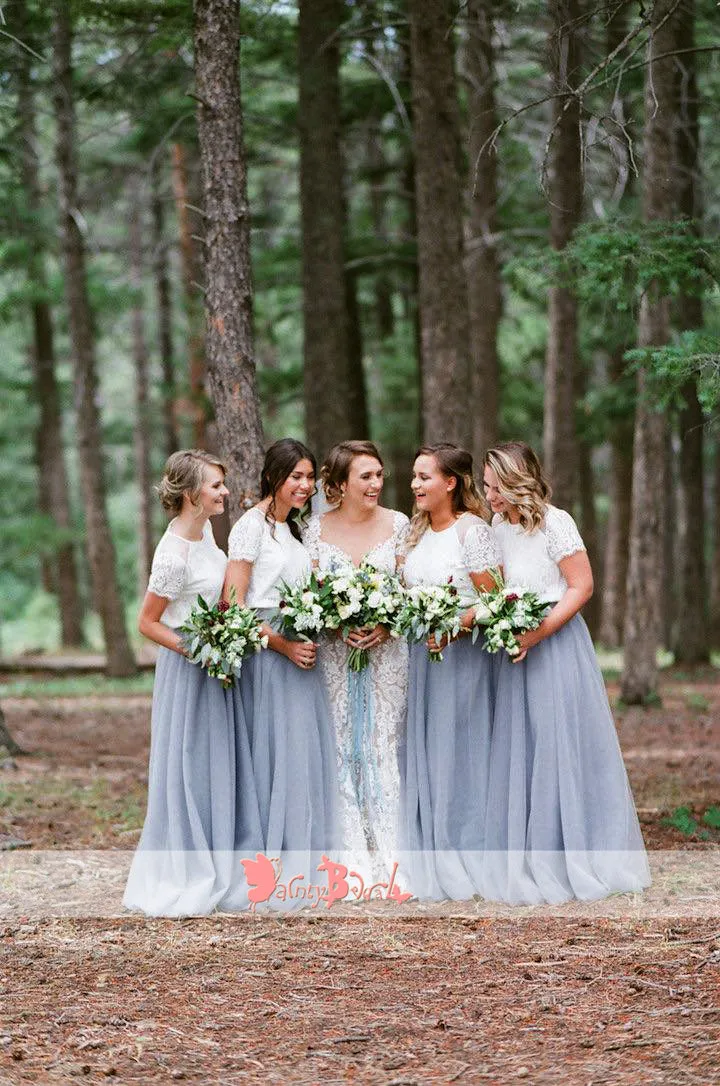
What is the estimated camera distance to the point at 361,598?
6.74 m

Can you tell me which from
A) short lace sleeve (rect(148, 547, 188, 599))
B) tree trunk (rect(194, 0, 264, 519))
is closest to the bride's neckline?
short lace sleeve (rect(148, 547, 188, 599))

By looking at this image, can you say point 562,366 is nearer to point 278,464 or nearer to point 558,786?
point 278,464

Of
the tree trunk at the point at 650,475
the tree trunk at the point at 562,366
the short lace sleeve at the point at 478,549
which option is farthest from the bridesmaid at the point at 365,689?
the tree trunk at the point at 562,366

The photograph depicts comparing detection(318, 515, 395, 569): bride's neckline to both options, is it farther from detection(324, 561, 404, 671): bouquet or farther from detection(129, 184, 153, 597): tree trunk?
detection(129, 184, 153, 597): tree trunk

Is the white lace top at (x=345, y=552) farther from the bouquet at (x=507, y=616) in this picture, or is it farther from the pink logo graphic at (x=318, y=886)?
the pink logo graphic at (x=318, y=886)

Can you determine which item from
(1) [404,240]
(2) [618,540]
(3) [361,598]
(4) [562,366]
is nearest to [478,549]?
(3) [361,598]

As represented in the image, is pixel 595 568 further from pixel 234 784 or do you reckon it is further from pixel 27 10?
pixel 234 784

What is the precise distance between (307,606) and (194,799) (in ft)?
3.91

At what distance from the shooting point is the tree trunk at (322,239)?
13.8m

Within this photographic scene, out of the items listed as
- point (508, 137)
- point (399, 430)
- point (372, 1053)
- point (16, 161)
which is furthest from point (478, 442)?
point (372, 1053)

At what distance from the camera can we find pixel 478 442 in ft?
58.3

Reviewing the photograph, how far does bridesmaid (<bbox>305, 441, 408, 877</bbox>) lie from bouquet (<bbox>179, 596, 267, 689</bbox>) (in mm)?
578

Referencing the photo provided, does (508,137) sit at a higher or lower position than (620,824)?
higher

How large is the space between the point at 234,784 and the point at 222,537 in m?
8.34
